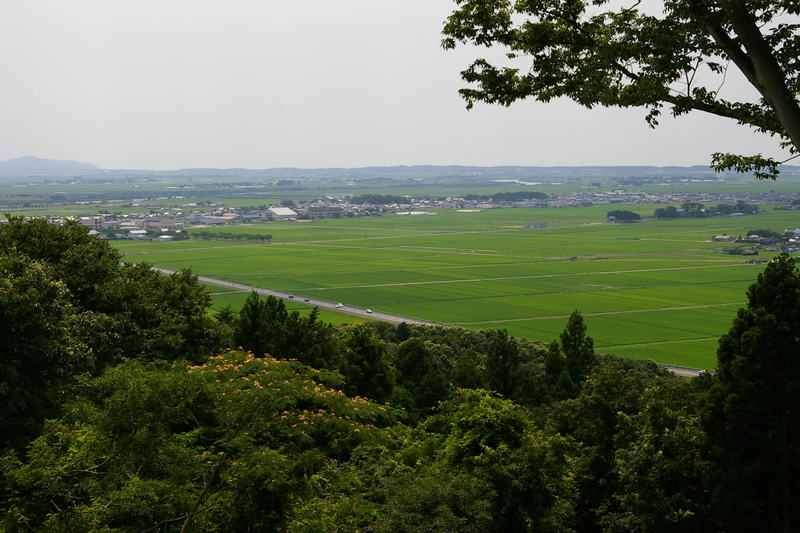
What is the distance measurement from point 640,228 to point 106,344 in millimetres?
152288

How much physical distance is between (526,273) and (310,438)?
84.9 metres

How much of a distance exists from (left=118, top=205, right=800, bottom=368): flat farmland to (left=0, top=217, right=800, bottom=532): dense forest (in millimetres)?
33970

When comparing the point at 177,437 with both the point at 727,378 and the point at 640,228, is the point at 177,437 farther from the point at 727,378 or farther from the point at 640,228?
the point at 640,228

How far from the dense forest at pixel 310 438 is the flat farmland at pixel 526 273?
3397 centimetres

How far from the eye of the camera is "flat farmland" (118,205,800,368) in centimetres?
6500

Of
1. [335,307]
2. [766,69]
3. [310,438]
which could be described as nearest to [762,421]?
[310,438]

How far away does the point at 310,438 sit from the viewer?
1345cm

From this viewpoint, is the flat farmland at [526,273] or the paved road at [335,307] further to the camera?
the paved road at [335,307]

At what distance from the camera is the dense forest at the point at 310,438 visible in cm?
1082

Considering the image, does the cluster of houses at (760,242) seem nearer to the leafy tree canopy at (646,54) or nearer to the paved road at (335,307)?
the paved road at (335,307)

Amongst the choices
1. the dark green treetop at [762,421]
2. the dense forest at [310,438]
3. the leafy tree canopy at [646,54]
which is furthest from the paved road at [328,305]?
the leafy tree canopy at [646,54]

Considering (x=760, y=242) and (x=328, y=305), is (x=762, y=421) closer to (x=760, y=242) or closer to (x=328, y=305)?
(x=328, y=305)

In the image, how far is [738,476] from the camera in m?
17.1

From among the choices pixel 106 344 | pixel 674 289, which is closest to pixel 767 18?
pixel 106 344
